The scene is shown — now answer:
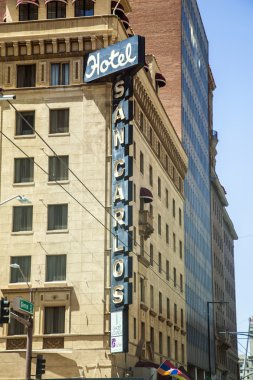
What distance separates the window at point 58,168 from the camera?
5597 centimetres

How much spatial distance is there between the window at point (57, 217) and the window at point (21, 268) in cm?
274

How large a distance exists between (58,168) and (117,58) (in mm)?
8793

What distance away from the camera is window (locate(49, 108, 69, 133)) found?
57.0 metres

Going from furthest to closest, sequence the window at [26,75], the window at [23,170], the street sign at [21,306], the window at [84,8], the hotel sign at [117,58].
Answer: the window at [84,8] → the window at [26,75] → the window at [23,170] → the hotel sign at [117,58] → the street sign at [21,306]

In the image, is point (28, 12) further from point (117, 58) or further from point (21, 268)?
point (21, 268)

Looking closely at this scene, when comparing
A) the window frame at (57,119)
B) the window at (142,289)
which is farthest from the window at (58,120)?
the window at (142,289)

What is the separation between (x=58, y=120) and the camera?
2249 inches

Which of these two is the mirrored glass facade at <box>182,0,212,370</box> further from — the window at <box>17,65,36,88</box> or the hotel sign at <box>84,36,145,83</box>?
the hotel sign at <box>84,36,145,83</box>

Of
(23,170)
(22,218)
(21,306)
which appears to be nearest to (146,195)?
(23,170)

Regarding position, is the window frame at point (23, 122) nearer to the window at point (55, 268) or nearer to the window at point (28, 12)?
the window at point (28, 12)

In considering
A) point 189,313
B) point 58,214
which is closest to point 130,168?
point 58,214

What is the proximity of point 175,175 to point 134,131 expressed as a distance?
764 inches

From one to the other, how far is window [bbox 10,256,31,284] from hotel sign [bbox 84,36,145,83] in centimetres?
1342

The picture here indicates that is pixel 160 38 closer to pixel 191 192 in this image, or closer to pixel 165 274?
pixel 191 192
